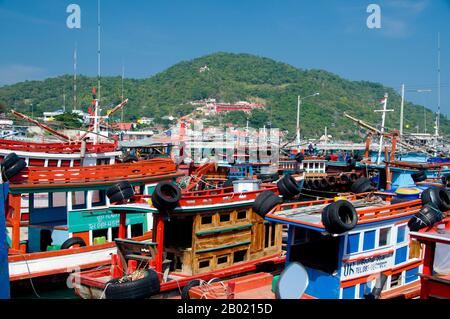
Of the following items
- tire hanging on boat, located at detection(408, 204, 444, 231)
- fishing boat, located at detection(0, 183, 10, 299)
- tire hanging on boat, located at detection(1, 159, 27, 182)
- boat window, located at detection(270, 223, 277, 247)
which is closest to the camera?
fishing boat, located at detection(0, 183, 10, 299)

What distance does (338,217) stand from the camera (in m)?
9.23

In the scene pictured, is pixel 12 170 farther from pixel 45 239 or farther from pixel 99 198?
pixel 99 198

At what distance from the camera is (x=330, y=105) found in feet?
546

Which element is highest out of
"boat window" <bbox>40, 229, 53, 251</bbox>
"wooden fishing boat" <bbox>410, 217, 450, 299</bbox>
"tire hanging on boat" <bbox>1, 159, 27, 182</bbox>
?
"tire hanging on boat" <bbox>1, 159, 27, 182</bbox>

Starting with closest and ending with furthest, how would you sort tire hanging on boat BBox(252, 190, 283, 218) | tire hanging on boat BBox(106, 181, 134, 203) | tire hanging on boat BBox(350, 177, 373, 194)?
1. tire hanging on boat BBox(252, 190, 283, 218)
2. tire hanging on boat BBox(106, 181, 134, 203)
3. tire hanging on boat BBox(350, 177, 373, 194)

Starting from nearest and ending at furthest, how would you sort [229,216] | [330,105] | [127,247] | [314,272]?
[314,272]
[127,247]
[229,216]
[330,105]

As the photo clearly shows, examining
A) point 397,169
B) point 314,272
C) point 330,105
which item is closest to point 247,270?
point 314,272

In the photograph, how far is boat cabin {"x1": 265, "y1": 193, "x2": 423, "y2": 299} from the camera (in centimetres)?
1000

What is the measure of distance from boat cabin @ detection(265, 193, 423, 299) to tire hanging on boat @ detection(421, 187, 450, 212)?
321 mm

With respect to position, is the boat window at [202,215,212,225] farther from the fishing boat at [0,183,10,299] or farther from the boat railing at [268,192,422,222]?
the fishing boat at [0,183,10,299]

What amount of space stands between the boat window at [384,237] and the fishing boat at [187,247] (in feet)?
8.69

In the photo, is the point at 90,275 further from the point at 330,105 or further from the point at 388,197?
the point at 330,105

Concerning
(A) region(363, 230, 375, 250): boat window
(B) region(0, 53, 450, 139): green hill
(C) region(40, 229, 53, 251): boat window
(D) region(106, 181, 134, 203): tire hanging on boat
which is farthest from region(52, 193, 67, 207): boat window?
(B) region(0, 53, 450, 139): green hill
